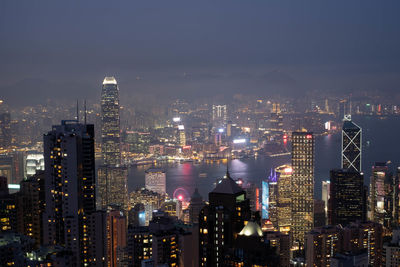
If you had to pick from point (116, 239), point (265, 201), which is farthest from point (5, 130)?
point (265, 201)

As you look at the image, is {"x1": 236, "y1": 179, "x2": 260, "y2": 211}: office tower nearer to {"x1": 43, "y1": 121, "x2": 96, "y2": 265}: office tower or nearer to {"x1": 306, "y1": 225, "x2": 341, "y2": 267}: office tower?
{"x1": 306, "y1": 225, "x2": 341, "y2": 267}: office tower

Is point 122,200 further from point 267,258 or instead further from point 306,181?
point 267,258

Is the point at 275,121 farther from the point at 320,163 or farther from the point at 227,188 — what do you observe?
the point at 227,188

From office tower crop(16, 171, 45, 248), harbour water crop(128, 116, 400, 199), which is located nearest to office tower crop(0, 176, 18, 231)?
office tower crop(16, 171, 45, 248)

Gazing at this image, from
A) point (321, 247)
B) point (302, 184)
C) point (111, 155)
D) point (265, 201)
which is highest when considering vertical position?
point (111, 155)

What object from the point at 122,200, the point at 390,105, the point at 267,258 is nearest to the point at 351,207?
the point at 390,105

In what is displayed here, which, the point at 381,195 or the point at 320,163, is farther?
the point at 320,163

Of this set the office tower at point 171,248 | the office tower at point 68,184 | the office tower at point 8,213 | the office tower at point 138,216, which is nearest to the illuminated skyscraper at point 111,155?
the office tower at point 138,216
